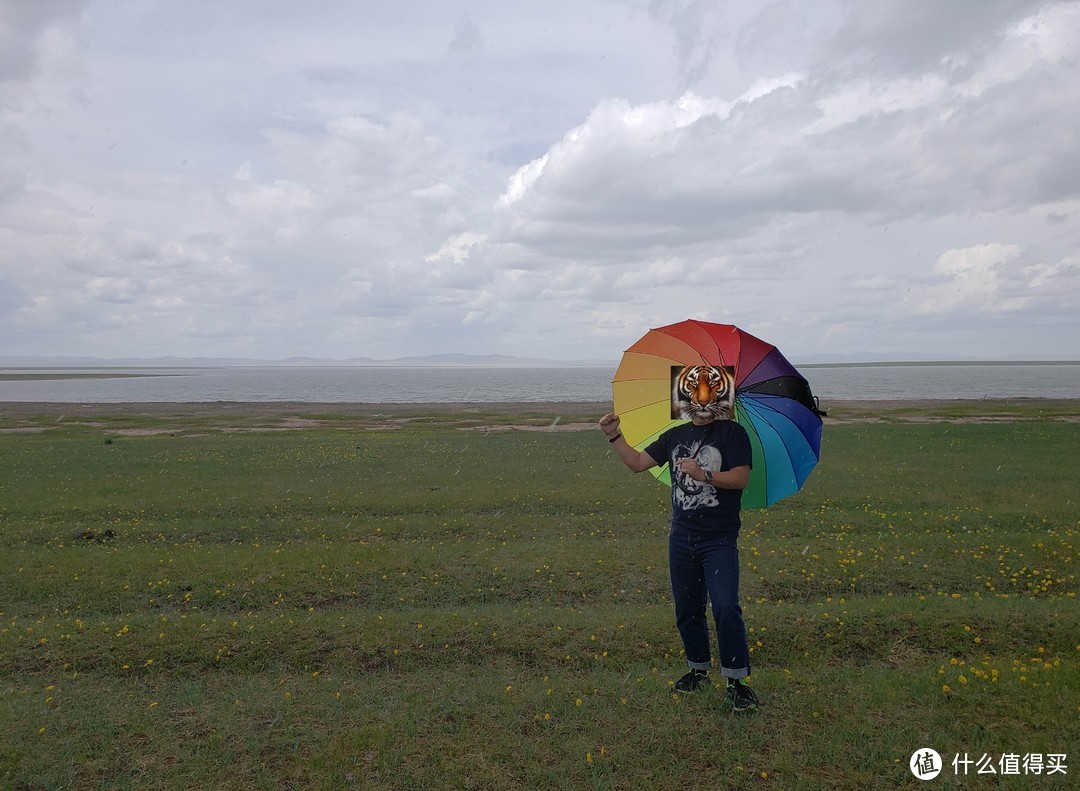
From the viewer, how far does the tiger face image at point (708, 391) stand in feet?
20.0

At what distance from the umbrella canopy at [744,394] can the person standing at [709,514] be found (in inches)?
8.1

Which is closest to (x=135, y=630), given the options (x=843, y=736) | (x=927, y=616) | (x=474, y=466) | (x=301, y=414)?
(x=843, y=736)

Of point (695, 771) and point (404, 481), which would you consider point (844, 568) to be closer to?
point (695, 771)

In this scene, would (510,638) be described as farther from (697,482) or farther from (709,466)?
(709,466)

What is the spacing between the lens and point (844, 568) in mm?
11938

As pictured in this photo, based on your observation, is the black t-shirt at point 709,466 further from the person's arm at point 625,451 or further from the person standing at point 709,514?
the person's arm at point 625,451

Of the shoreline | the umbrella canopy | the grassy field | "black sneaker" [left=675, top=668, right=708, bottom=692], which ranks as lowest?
the grassy field

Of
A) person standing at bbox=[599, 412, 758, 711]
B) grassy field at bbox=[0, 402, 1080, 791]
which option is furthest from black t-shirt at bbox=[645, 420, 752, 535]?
grassy field at bbox=[0, 402, 1080, 791]

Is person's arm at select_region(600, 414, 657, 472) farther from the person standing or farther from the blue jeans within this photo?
the blue jeans

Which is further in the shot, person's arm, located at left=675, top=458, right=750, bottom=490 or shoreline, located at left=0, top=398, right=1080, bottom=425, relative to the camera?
shoreline, located at left=0, top=398, right=1080, bottom=425

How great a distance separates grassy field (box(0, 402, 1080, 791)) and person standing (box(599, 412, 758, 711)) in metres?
0.83

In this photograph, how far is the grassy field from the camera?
605 cm

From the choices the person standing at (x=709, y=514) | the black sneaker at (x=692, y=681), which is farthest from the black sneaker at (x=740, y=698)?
the black sneaker at (x=692, y=681)

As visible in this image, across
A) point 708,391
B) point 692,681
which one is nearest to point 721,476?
point 708,391
